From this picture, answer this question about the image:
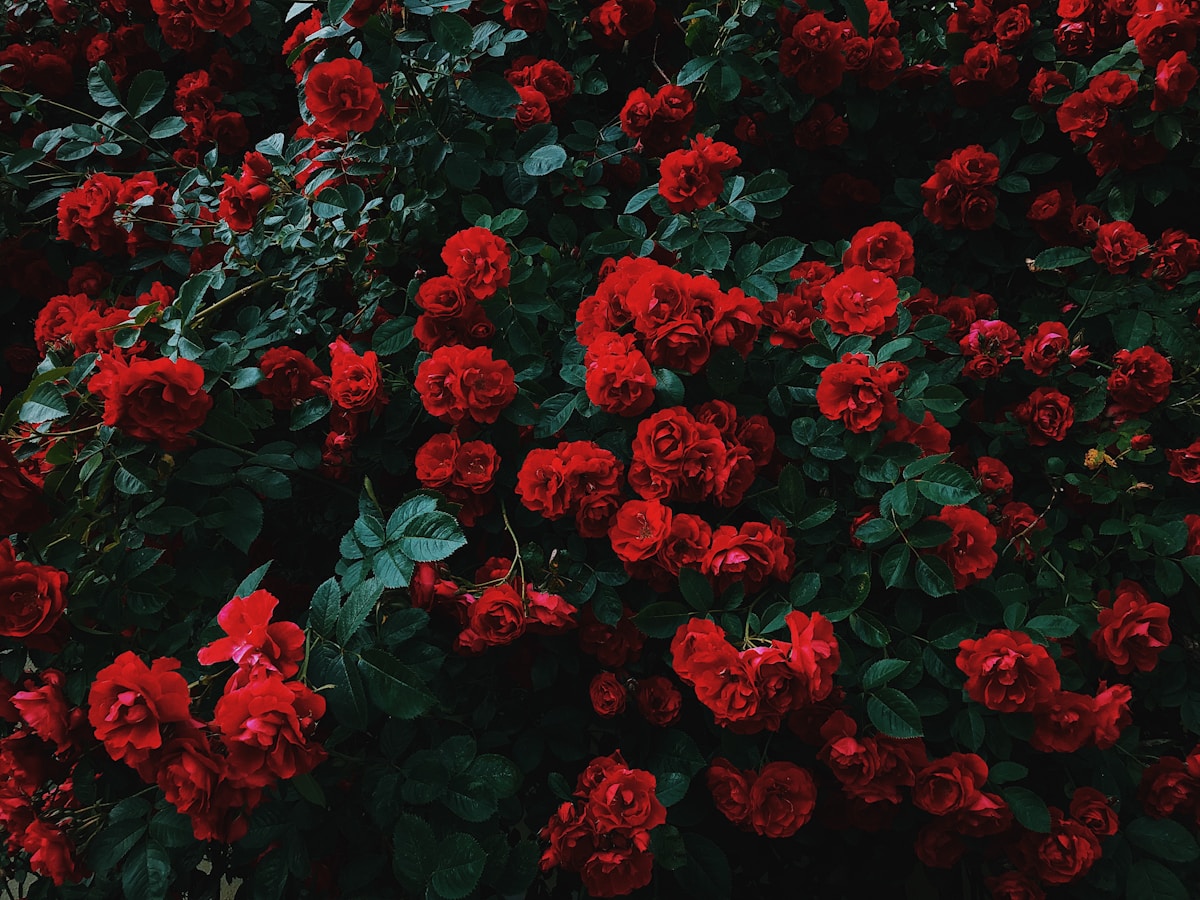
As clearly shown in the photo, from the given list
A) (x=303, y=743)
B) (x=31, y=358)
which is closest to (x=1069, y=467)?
(x=303, y=743)

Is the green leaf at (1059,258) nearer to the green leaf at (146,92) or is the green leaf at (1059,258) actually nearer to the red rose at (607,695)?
the red rose at (607,695)

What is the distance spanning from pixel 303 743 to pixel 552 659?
0.48m

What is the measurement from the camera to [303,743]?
0.86 meters

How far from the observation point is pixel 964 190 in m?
1.84

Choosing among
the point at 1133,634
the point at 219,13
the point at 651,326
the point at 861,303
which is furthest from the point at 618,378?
the point at 219,13

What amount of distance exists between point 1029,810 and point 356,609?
3.07ft

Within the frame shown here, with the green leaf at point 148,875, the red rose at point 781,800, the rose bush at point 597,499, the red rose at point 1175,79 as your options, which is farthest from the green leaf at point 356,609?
the red rose at point 1175,79

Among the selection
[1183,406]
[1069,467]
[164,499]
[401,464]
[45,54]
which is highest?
[45,54]

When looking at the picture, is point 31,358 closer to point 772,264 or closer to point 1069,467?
point 772,264

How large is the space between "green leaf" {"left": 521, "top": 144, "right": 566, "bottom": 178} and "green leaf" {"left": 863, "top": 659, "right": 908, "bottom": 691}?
1.00 metres

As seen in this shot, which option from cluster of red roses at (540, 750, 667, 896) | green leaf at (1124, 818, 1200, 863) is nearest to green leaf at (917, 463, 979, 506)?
cluster of red roses at (540, 750, 667, 896)

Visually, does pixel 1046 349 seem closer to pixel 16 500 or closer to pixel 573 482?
pixel 573 482

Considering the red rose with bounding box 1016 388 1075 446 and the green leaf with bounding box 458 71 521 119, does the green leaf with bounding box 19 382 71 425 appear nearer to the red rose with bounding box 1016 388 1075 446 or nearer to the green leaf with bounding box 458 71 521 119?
the green leaf with bounding box 458 71 521 119

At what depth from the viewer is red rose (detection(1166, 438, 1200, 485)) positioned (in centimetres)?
151
